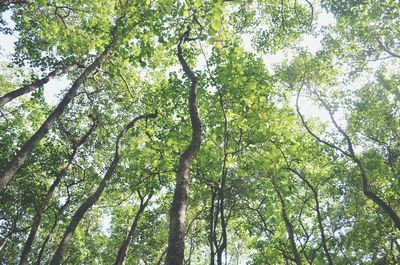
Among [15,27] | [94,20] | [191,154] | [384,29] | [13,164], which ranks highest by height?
[384,29]

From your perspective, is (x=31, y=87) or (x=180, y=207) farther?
(x=31, y=87)

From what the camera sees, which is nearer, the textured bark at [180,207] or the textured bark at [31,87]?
the textured bark at [180,207]

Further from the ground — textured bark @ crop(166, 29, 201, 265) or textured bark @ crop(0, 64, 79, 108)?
textured bark @ crop(0, 64, 79, 108)

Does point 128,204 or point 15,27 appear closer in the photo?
point 15,27

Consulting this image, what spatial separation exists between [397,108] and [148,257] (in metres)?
26.0

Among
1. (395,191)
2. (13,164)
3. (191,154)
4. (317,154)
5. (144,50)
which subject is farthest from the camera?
(317,154)

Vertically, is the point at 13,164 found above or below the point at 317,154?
below

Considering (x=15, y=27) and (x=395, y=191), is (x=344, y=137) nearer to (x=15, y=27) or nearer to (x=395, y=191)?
(x=395, y=191)

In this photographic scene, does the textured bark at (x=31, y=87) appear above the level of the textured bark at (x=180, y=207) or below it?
above

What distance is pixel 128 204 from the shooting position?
30.0 metres

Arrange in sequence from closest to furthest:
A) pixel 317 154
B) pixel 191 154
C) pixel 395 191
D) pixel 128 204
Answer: pixel 191 154 → pixel 395 191 → pixel 317 154 → pixel 128 204

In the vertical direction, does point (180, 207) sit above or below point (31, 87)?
below

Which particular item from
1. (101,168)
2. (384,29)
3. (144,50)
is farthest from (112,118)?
(384,29)

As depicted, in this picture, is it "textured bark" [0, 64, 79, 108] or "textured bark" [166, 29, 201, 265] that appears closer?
"textured bark" [166, 29, 201, 265]
